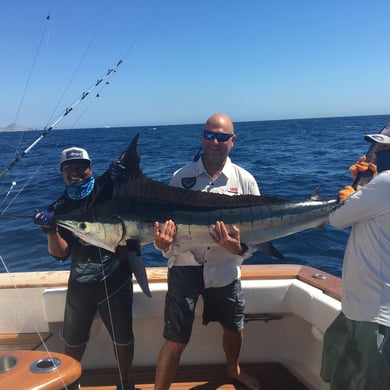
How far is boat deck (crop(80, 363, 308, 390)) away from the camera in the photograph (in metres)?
2.77

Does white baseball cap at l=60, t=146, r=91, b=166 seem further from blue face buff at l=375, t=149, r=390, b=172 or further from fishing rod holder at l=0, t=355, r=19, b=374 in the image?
blue face buff at l=375, t=149, r=390, b=172

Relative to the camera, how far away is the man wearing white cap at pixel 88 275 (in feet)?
8.08

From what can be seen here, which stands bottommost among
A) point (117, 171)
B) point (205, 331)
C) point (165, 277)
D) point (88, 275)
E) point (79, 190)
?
point (205, 331)

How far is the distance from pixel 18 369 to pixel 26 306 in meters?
1.60

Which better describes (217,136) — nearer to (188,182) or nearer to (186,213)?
(188,182)

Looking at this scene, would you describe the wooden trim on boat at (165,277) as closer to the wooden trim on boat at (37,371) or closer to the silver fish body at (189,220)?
the silver fish body at (189,220)

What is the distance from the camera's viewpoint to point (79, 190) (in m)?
2.47

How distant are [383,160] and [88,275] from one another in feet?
5.82

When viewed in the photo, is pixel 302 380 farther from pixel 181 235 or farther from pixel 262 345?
pixel 181 235

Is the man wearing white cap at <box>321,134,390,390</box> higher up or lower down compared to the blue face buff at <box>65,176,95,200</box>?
lower down

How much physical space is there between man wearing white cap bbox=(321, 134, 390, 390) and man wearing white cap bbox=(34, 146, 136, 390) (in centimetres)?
130

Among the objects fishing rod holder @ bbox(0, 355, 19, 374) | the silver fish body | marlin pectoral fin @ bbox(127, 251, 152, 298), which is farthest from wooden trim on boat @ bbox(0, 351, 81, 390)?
the silver fish body

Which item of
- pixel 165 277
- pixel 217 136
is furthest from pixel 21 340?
pixel 217 136

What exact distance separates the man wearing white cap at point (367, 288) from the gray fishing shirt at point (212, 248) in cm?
77
